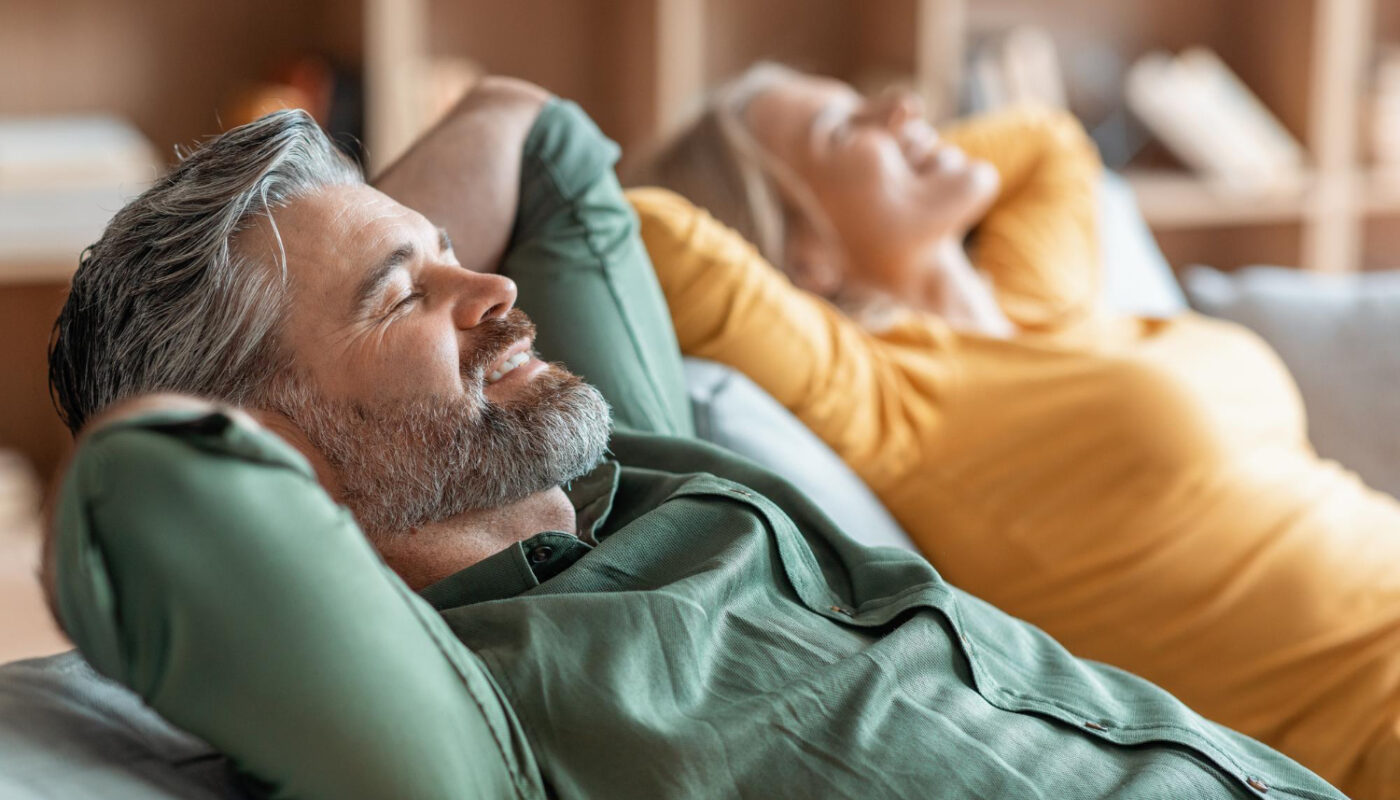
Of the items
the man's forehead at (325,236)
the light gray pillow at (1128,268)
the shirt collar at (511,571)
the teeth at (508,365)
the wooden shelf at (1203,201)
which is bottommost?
the wooden shelf at (1203,201)

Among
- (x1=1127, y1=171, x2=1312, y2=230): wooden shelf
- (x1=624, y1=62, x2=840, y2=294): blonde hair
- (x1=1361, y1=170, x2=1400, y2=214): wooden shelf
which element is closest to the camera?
(x1=624, y1=62, x2=840, y2=294): blonde hair

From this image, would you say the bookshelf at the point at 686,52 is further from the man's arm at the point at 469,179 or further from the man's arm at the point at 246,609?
the man's arm at the point at 246,609

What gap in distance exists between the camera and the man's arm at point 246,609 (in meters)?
0.64

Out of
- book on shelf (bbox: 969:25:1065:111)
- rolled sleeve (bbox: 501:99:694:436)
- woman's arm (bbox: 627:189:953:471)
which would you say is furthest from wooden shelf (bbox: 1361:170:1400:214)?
rolled sleeve (bbox: 501:99:694:436)

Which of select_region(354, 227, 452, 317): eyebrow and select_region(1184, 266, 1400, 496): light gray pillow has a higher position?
select_region(354, 227, 452, 317): eyebrow

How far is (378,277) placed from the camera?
38.8 inches

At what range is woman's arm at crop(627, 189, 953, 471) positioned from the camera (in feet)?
4.66

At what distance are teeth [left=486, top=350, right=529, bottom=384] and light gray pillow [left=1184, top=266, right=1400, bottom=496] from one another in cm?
137

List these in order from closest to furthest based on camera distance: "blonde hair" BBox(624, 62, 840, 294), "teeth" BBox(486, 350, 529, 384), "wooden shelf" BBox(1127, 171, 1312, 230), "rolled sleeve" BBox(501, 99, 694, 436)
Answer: "teeth" BBox(486, 350, 529, 384) → "rolled sleeve" BBox(501, 99, 694, 436) → "blonde hair" BBox(624, 62, 840, 294) → "wooden shelf" BBox(1127, 171, 1312, 230)

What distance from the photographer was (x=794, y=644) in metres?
0.88

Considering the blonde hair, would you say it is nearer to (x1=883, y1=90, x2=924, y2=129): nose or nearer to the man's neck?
(x1=883, y1=90, x2=924, y2=129): nose

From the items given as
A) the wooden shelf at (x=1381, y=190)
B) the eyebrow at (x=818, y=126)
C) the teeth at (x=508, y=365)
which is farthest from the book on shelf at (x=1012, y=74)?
Answer: the teeth at (x=508, y=365)

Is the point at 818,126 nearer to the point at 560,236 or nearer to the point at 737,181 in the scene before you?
the point at 737,181

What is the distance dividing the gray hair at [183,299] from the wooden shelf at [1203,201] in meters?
2.47
